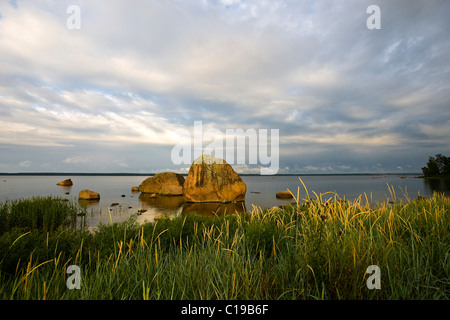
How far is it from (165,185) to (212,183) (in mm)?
12808

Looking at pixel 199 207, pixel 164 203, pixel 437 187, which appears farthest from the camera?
pixel 437 187

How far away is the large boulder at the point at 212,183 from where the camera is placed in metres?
26.6

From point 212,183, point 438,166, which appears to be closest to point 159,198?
point 212,183

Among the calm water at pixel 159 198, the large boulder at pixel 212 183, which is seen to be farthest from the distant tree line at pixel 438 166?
the large boulder at pixel 212 183

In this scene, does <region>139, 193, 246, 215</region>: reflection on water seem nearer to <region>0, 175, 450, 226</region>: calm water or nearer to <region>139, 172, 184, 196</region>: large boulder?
<region>0, 175, 450, 226</region>: calm water

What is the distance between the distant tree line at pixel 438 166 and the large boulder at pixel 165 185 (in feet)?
303

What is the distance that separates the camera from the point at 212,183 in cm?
2667

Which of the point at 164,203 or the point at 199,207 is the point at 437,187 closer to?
the point at 199,207

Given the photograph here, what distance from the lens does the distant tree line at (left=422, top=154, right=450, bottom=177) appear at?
3106 inches

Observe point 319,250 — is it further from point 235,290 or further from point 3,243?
point 3,243

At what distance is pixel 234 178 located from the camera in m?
27.5

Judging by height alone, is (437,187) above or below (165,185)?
below
